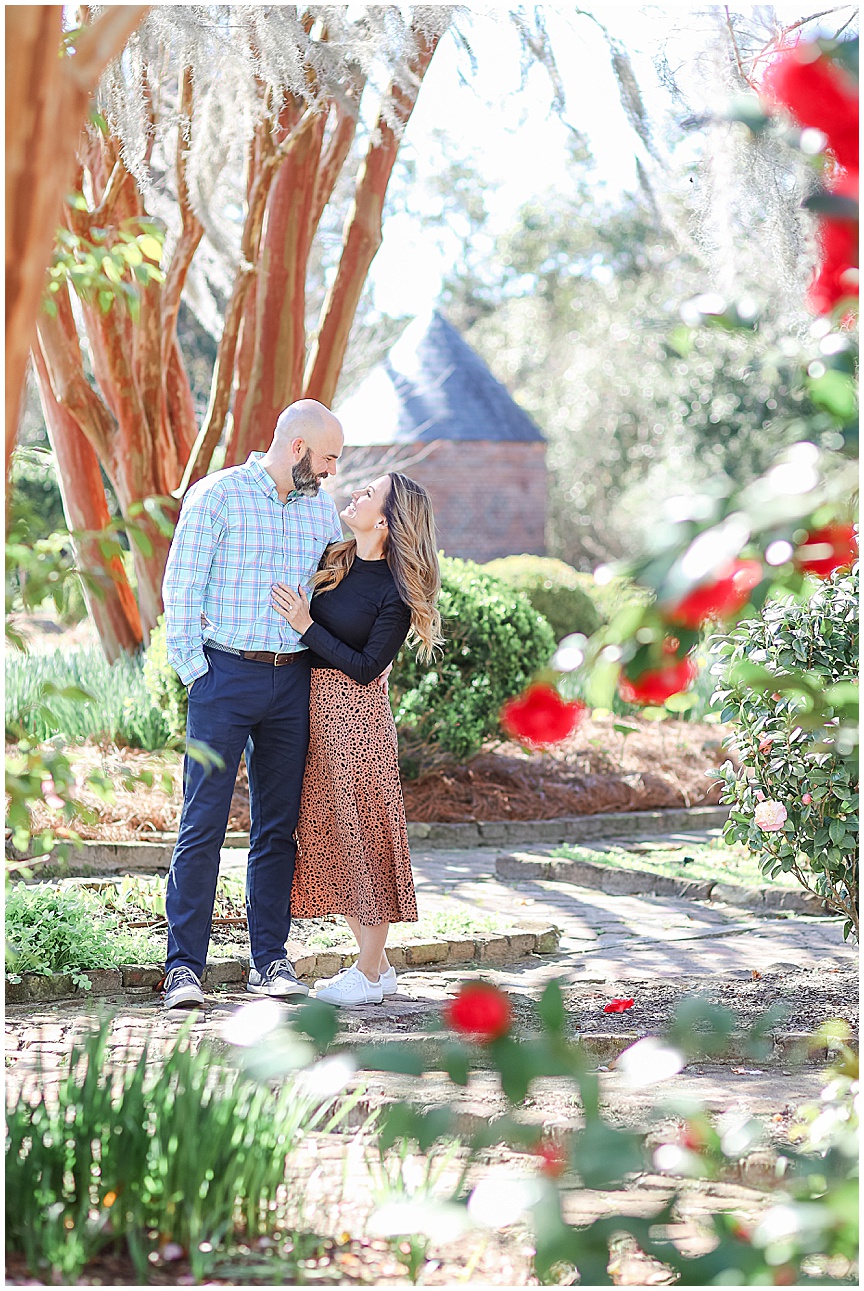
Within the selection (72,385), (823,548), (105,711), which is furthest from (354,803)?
(72,385)

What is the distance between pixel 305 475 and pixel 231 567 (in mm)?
400

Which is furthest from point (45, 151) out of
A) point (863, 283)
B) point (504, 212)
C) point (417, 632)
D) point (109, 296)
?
point (504, 212)

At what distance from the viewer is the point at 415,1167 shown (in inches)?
103

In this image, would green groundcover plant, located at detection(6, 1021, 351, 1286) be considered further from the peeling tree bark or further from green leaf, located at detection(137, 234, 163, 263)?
the peeling tree bark

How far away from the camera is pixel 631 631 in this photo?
1.59 meters

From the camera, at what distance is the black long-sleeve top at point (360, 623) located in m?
4.23

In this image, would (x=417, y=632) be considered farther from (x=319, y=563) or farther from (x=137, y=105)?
(x=137, y=105)

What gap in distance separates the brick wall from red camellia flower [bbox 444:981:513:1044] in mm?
18725

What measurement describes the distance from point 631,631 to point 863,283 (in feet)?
1.71

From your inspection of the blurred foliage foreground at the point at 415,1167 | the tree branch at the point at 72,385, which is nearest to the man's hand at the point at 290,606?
the blurred foliage foreground at the point at 415,1167

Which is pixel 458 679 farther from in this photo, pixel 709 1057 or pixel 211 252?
pixel 211 252

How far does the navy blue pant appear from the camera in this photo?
4.12 meters

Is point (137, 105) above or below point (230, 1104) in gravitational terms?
above

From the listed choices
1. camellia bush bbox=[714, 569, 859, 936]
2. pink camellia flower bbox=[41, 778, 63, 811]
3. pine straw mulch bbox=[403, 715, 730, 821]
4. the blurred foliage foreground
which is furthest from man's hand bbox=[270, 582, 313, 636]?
pine straw mulch bbox=[403, 715, 730, 821]
